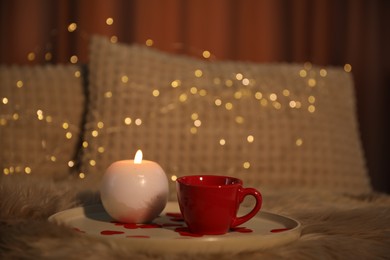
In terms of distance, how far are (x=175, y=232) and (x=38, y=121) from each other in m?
0.79

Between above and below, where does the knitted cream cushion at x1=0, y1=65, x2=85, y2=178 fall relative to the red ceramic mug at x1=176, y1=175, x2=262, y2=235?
above

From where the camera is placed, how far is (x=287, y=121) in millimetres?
1346

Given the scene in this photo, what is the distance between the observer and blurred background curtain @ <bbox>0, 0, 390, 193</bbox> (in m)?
1.79

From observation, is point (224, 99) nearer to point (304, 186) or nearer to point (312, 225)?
point (304, 186)

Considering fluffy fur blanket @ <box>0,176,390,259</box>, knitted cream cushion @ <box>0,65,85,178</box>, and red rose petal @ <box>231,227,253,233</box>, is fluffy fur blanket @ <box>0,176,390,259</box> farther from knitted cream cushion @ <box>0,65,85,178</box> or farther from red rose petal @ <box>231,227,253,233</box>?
knitted cream cushion @ <box>0,65,85,178</box>

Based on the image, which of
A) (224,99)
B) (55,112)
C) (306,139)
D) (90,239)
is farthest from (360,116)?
(90,239)

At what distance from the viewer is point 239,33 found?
1923 millimetres

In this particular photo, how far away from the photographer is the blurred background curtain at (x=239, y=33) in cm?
179

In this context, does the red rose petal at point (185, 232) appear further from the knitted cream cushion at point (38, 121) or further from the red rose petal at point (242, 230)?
the knitted cream cushion at point (38, 121)

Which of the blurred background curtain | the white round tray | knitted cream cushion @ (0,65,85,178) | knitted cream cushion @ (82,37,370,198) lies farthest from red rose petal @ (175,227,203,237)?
the blurred background curtain

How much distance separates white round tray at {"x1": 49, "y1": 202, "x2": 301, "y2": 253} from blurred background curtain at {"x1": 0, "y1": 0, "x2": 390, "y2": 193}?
3.72 ft

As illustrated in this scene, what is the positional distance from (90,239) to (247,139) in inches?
30.4

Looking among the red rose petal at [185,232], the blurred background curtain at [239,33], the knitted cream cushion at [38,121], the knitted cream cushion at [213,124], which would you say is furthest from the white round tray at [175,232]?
the blurred background curtain at [239,33]

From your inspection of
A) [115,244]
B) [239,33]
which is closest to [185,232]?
[115,244]
